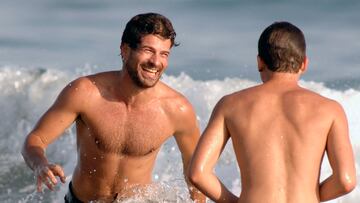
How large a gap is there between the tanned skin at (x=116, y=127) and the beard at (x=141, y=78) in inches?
0.8

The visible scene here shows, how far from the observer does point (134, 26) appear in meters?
6.66

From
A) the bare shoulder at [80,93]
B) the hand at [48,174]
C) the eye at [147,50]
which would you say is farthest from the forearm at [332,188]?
the bare shoulder at [80,93]

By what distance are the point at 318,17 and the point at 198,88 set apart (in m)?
3.36

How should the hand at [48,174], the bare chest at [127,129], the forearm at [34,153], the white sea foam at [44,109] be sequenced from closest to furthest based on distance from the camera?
the hand at [48,174] → the forearm at [34,153] → the bare chest at [127,129] → the white sea foam at [44,109]

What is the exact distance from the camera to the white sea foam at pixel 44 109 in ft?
34.2

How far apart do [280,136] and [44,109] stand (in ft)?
26.7

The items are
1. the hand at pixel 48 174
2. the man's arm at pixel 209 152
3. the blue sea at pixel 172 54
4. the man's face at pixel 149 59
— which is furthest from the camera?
the blue sea at pixel 172 54

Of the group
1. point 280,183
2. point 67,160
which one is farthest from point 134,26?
point 67,160

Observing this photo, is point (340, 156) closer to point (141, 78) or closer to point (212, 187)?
point (212, 187)

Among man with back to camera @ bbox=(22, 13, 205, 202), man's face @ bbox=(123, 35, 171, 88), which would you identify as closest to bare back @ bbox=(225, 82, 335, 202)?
man's face @ bbox=(123, 35, 171, 88)

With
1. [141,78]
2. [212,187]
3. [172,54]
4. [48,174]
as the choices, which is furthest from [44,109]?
[212,187]

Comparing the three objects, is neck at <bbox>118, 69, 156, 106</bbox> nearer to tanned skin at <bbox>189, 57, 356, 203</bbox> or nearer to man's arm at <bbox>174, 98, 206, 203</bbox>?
man's arm at <bbox>174, 98, 206, 203</bbox>

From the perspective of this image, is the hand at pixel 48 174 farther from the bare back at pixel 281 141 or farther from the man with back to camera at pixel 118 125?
the bare back at pixel 281 141

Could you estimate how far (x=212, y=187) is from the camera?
5.42 metres
